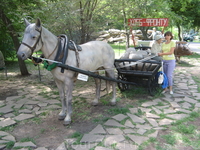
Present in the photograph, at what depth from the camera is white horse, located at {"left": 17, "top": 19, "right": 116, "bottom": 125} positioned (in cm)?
302

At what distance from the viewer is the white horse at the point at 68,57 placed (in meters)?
3.02

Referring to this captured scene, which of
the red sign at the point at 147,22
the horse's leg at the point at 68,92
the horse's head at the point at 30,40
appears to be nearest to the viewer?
the horse's head at the point at 30,40

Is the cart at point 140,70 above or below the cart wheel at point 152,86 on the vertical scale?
above

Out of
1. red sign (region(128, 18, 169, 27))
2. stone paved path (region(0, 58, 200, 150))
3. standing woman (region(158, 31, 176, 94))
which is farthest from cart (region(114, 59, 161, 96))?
red sign (region(128, 18, 169, 27))

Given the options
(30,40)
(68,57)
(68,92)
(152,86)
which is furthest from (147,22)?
(30,40)

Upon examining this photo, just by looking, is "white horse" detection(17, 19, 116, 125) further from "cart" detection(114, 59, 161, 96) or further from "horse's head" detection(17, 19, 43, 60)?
"cart" detection(114, 59, 161, 96)

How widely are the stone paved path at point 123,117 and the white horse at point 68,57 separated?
2.60 feet

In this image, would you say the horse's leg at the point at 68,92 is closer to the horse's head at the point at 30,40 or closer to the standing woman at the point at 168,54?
the horse's head at the point at 30,40

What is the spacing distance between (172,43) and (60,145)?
4.16 meters

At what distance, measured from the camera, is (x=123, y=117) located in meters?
4.07

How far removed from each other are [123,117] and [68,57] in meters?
1.84

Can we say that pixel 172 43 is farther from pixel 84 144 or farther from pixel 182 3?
pixel 182 3

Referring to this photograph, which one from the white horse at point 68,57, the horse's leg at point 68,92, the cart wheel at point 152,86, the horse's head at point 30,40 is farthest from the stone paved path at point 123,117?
the horse's head at point 30,40

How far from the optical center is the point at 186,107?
466cm
